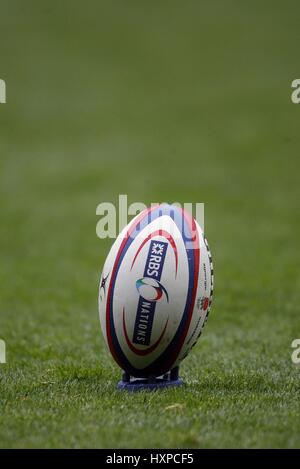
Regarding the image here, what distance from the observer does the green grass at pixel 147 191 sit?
4.68 metres

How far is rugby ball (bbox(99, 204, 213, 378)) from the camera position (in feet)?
16.7

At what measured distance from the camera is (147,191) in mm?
16953

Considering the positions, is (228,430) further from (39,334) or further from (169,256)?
(39,334)

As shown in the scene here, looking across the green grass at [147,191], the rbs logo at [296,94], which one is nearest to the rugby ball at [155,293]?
the green grass at [147,191]

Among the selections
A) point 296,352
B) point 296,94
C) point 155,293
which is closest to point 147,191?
point 296,94

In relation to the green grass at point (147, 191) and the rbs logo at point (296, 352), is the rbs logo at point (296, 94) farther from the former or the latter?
the rbs logo at point (296, 352)

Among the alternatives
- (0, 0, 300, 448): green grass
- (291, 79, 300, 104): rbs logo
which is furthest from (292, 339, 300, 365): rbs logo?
(291, 79, 300, 104): rbs logo

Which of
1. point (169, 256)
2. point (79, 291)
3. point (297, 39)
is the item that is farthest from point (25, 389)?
point (297, 39)

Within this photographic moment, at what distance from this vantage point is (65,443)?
13.5 ft

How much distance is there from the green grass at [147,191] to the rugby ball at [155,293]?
0.28 meters

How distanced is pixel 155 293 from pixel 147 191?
11925mm

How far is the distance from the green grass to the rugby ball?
0.28 meters

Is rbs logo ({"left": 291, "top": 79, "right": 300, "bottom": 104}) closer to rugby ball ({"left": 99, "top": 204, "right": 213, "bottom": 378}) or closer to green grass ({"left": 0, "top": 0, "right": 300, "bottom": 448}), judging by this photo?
green grass ({"left": 0, "top": 0, "right": 300, "bottom": 448})
